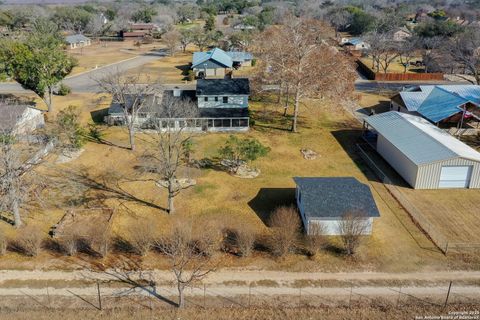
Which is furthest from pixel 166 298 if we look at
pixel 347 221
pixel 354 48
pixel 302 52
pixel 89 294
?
pixel 354 48

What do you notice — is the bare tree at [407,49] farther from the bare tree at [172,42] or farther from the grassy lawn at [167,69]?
the bare tree at [172,42]

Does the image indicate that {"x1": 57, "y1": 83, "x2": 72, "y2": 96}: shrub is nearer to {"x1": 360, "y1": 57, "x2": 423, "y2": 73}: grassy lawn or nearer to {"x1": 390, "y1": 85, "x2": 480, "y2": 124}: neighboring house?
{"x1": 390, "y1": 85, "x2": 480, "y2": 124}: neighboring house

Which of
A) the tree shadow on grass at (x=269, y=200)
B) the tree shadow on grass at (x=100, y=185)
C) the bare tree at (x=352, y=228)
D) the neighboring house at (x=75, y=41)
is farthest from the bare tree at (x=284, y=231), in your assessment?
the neighboring house at (x=75, y=41)

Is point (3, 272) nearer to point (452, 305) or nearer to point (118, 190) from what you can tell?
point (118, 190)

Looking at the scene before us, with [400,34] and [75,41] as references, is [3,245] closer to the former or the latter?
[75,41]

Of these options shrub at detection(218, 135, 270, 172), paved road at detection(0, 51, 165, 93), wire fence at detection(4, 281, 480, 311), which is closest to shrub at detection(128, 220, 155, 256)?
wire fence at detection(4, 281, 480, 311)

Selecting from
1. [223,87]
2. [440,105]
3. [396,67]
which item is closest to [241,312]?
[223,87]
